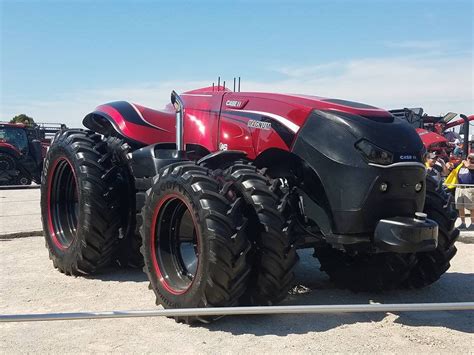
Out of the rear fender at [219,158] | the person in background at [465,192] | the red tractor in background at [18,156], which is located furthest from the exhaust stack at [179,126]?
the red tractor in background at [18,156]

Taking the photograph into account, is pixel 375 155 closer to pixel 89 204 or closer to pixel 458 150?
pixel 89 204

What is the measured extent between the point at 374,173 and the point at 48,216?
3.86m

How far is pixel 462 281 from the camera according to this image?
211 inches

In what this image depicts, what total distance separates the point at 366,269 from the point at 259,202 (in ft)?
4.72

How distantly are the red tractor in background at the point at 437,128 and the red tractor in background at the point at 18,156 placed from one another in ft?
37.3

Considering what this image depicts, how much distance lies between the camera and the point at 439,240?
4.69 meters

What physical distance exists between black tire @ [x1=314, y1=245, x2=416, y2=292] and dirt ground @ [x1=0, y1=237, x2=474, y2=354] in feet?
0.34

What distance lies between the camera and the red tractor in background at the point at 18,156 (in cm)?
1881

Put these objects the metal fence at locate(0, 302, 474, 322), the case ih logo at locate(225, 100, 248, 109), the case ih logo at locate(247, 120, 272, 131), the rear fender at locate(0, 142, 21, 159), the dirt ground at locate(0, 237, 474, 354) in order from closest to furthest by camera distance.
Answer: the metal fence at locate(0, 302, 474, 322)
the dirt ground at locate(0, 237, 474, 354)
the case ih logo at locate(247, 120, 272, 131)
the case ih logo at locate(225, 100, 248, 109)
the rear fender at locate(0, 142, 21, 159)

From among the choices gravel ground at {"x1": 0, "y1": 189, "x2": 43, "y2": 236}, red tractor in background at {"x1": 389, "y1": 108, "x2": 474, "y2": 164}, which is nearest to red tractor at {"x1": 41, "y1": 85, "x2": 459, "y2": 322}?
gravel ground at {"x1": 0, "y1": 189, "x2": 43, "y2": 236}

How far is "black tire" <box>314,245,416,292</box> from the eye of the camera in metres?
4.66

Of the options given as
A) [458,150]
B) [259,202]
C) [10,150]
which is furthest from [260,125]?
[10,150]

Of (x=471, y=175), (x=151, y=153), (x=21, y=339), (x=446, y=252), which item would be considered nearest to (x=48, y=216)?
(x=151, y=153)

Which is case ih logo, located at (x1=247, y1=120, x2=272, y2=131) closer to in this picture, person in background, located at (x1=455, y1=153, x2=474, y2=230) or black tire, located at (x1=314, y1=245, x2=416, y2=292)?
black tire, located at (x1=314, y1=245, x2=416, y2=292)
